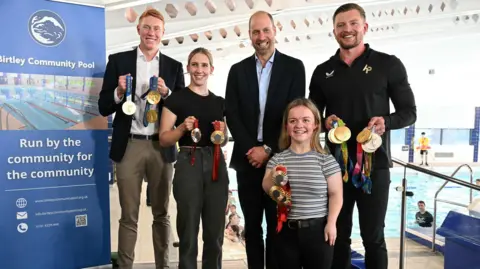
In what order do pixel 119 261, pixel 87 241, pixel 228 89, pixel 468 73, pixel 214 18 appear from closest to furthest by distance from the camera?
pixel 228 89
pixel 119 261
pixel 87 241
pixel 214 18
pixel 468 73

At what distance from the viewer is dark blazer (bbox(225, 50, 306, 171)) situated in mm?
2291

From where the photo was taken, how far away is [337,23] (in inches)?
87.8

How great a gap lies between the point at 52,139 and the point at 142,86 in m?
0.72

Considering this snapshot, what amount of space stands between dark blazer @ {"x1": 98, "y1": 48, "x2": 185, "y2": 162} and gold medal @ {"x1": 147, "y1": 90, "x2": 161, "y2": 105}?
0.13m

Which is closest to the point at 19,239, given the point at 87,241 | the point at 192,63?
the point at 87,241

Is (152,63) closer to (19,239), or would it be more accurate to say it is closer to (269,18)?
(269,18)

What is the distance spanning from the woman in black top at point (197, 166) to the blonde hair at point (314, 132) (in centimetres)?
32

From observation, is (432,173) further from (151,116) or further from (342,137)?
(151,116)

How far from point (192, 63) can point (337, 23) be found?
2.66 ft

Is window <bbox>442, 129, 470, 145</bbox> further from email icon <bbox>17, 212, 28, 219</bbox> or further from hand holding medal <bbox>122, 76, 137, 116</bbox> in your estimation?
email icon <bbox>17, 212, 28, 219</bbox>

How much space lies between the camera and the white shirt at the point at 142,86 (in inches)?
102

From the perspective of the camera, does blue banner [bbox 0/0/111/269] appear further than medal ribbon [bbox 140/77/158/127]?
Yes

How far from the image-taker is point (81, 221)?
2.89m

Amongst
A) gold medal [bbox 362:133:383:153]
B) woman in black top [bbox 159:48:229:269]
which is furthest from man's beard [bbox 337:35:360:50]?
woman in black top [bbox 159:48:229:269]
